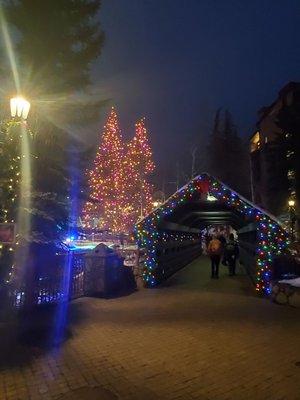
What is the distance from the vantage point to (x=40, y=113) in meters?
15.5

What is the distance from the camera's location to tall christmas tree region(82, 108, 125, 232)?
45.2m

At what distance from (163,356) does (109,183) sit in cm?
4014

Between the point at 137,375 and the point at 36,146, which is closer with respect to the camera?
the point at 137,375

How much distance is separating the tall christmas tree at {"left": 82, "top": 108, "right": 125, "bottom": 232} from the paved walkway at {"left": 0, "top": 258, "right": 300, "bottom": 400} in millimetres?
35081

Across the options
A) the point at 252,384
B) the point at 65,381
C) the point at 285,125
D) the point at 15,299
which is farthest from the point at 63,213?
the point at 285,125

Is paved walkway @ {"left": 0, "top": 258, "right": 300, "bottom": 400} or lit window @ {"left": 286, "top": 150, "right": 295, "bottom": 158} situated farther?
lit window @ {"left": 286, "top": 150, "right": 295, "bottom": 158}

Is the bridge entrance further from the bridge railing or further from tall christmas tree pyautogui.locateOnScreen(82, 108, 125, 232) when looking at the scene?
tall christmas tree pyautogui.locateOnScreen(82, 108, 125, 232)

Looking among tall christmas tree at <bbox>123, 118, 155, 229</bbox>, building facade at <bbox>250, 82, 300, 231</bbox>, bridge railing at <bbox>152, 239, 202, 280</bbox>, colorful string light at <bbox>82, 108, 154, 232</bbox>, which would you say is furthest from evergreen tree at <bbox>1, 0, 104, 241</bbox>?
tall christmas tree at <bbox>123, 118, 155, 229</bbox>

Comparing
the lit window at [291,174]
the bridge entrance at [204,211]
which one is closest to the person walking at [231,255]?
the bridge entrance at [204,211]

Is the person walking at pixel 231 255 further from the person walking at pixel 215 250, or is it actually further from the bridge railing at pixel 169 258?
the bridge railing at pixel 169 258

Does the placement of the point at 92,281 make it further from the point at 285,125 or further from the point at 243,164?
the point at 243,164

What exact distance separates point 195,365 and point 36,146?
31.0ft

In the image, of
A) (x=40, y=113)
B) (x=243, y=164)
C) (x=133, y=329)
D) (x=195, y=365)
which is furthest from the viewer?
(x=243, y=164)

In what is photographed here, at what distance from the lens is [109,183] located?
151ft
